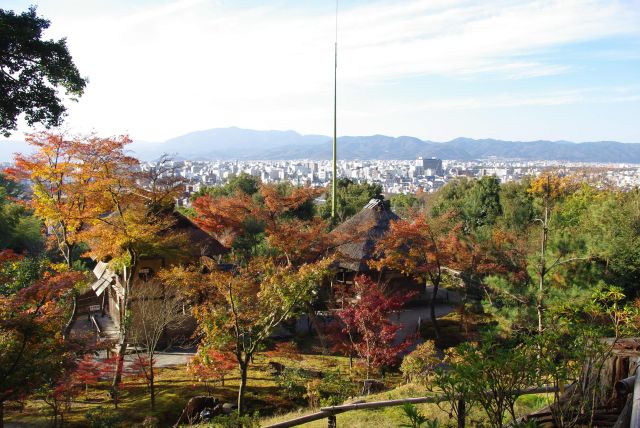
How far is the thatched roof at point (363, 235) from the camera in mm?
18438

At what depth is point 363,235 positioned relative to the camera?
63.1 ft

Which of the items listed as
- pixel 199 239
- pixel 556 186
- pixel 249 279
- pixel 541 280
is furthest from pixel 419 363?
pixel 556 186

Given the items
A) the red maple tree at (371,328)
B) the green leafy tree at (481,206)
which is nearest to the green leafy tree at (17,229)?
the red maple tree at (371,328)

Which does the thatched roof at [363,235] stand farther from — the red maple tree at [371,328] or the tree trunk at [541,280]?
the tree trunk at [541,280]

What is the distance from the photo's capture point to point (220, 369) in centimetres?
1074

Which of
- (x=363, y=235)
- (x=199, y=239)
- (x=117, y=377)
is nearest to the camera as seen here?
(x=117, y=377)

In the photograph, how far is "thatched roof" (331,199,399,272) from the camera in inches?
726

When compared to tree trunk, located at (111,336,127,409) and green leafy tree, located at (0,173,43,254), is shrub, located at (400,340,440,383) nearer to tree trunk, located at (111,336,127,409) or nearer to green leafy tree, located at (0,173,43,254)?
tree trunk, located at (111,336,127,409)

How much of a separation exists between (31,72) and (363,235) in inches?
506

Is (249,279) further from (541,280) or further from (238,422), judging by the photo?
(541,280)

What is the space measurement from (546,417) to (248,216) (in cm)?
1577

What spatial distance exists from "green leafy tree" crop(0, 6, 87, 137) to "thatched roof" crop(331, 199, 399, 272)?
1029 centimetres

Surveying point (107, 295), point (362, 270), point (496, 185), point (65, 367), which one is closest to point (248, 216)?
point (362, 270)

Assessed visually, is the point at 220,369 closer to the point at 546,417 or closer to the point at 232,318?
the point at 232,318
